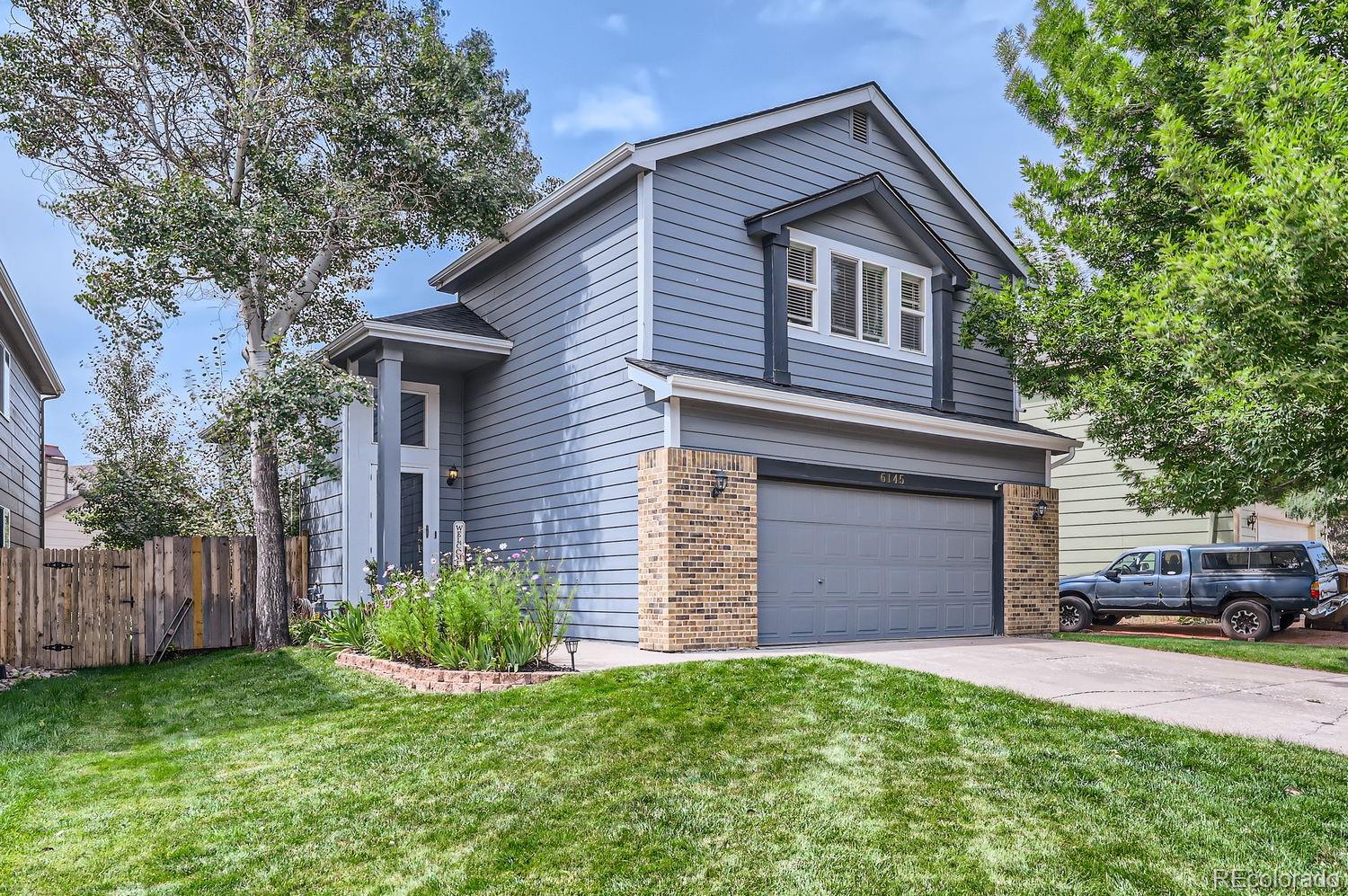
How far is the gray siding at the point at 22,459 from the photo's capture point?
1431 centimetres

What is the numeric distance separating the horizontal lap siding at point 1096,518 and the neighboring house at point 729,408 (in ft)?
20.9

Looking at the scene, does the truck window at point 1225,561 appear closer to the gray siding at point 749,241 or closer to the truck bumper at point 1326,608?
the truck bumper at point 1326,608

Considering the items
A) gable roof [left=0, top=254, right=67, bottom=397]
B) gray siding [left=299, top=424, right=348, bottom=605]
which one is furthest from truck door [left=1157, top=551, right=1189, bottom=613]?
gable roof [left=0, top=254, right=67, bottom=397]

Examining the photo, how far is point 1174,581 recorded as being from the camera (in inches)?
635

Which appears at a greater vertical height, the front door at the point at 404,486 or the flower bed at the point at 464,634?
the front door at the point at 404,486

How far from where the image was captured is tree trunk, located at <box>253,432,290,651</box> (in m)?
12.4

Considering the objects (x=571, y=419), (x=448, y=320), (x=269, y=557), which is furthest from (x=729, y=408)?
(x=269, y=557)

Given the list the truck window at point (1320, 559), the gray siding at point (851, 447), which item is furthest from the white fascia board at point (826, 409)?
the truck window at point (1320, 559)

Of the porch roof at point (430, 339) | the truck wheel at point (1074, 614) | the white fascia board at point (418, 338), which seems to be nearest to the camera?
the white fascia board at point (418, 338)

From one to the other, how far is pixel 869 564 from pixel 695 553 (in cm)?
307

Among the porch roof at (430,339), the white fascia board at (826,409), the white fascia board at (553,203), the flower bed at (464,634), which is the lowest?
the flower bed at (464,634)

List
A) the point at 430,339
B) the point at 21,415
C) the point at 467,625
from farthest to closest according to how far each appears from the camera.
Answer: the point at 21,415, the point at 430,339, the point at 467,625

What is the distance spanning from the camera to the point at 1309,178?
6551 mm

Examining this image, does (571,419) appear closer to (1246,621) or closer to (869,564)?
(869,564)
